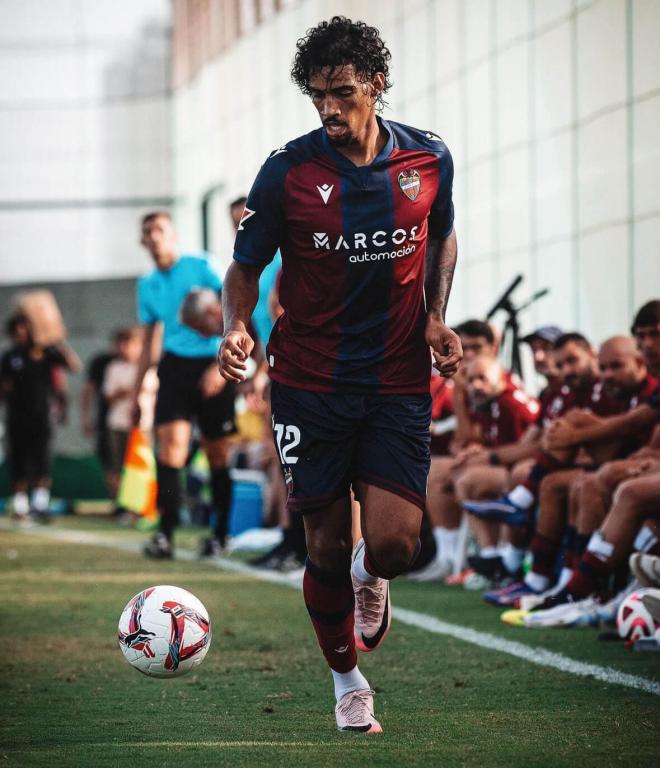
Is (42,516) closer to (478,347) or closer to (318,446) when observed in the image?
(478,347)

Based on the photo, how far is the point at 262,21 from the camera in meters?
30.5

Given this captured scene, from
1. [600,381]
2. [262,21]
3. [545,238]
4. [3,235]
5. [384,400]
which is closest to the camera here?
[384,400]

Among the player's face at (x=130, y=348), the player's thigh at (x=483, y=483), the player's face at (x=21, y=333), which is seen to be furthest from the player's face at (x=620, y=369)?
the player's face at (x=130, y=348)

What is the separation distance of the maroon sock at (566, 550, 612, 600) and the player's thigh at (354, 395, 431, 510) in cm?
245

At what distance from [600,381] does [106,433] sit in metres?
11.9

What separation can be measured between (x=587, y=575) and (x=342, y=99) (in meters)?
3.41

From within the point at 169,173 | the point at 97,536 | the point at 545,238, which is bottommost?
the point at 97,536

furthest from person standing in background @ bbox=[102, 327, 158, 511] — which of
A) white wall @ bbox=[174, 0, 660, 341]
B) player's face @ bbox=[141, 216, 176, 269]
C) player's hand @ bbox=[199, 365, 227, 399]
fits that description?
player's hand @ bbox=[199, 365, 227, 399]

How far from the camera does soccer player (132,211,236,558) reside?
38.0 feet

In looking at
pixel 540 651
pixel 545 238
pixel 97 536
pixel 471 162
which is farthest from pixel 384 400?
pixel 471 162

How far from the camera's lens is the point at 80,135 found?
117 ft

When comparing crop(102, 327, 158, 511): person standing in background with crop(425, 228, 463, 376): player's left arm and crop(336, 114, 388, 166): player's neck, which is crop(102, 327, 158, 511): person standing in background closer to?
crop(425, 228, 463, 376): player's left arm

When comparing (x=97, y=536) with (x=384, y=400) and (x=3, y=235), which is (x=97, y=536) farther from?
(x=3, y=235)

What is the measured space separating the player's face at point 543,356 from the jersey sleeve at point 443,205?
169 inches
